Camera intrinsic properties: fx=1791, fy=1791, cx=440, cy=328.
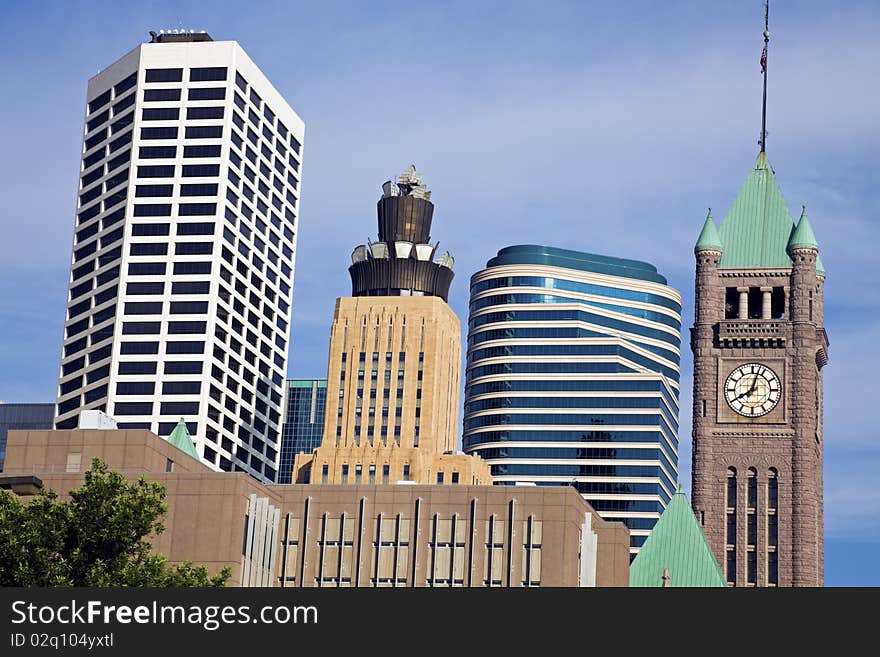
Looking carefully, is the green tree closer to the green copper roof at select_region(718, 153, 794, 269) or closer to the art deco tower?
the art deco tower

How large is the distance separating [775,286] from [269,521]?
7500 centimetres

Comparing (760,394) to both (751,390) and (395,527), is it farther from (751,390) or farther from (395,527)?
(395,527)

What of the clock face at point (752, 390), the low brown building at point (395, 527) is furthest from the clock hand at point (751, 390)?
the low brown building at point (395, 527)

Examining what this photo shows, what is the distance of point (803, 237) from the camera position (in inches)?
7382

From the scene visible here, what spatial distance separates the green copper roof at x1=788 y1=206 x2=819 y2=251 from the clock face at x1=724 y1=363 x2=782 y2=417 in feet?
47.7

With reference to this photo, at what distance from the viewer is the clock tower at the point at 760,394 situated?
17250 centimetres

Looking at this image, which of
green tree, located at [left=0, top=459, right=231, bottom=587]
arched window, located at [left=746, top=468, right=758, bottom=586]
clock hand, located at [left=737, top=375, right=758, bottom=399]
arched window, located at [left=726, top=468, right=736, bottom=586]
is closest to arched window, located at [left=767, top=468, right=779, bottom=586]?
arched window, located at [left=746, top=468, right=758, bottom=586]

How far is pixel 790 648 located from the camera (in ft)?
159

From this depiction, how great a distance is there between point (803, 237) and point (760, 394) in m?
18.7

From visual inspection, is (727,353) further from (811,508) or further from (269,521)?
(269,521)

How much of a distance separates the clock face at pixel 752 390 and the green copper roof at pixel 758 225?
41.2 ft

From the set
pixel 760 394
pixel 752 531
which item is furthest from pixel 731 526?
pixel 760 394

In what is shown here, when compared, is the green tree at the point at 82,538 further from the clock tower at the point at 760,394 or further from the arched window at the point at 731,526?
the clock tower at the point at 760,394

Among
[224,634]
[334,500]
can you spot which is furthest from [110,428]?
[224,634]
